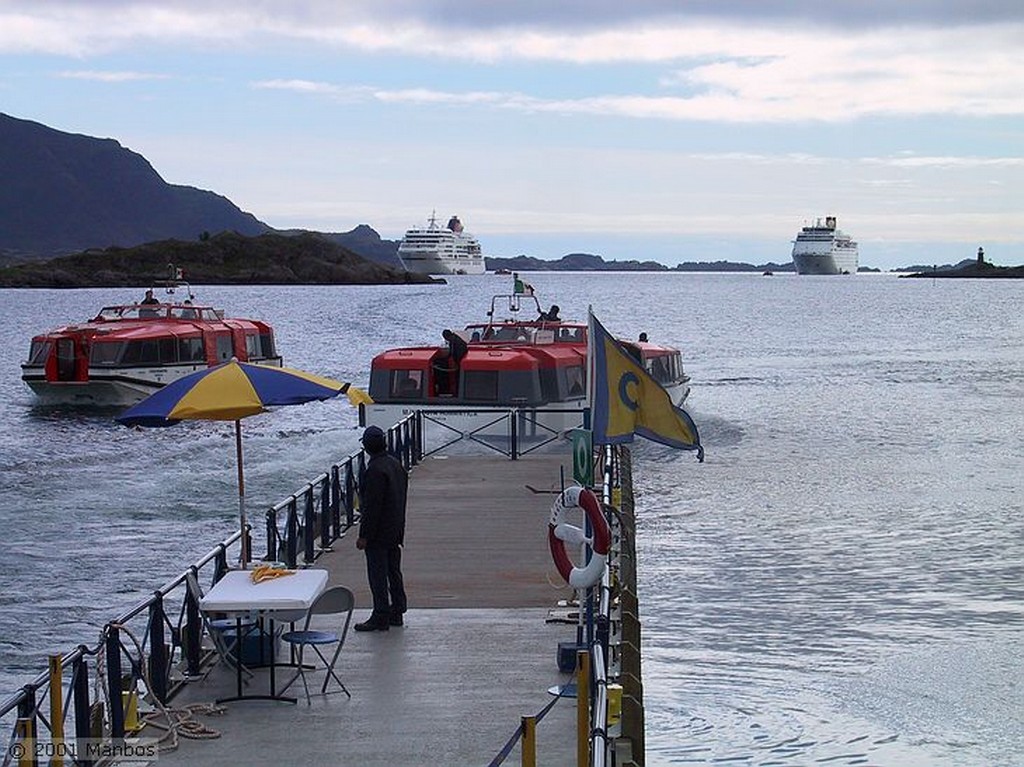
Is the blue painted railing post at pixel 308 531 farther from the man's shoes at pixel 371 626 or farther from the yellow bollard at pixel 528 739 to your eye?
the yellow bollard at pixel 528 739

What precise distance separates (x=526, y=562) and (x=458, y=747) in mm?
7376

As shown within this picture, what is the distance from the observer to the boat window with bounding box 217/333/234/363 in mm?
51938

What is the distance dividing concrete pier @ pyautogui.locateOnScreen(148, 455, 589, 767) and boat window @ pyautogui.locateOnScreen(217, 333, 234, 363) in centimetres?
3267

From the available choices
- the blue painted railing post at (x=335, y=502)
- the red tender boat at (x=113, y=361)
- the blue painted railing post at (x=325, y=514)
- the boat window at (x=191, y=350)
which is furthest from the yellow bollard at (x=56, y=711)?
the boat window at (x=191, y=350)

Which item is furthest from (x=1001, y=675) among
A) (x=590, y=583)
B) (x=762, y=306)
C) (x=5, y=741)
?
(x=762, y=306)

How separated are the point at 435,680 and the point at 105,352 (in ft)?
126

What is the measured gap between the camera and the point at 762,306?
186 metres

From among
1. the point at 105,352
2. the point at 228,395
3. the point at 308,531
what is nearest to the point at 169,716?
the point at 228,395

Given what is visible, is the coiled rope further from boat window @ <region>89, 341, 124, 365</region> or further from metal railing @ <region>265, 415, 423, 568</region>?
boat window @ <region>89, 341, 124, 365</region>

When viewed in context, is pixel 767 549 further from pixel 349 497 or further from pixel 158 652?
pixel 158 652

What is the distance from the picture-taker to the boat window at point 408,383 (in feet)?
115

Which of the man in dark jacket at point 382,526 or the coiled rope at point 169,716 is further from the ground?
the man in dark jacket at point 382,526

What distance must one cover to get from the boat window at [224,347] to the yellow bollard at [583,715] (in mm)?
42094

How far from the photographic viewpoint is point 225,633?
13062mm
